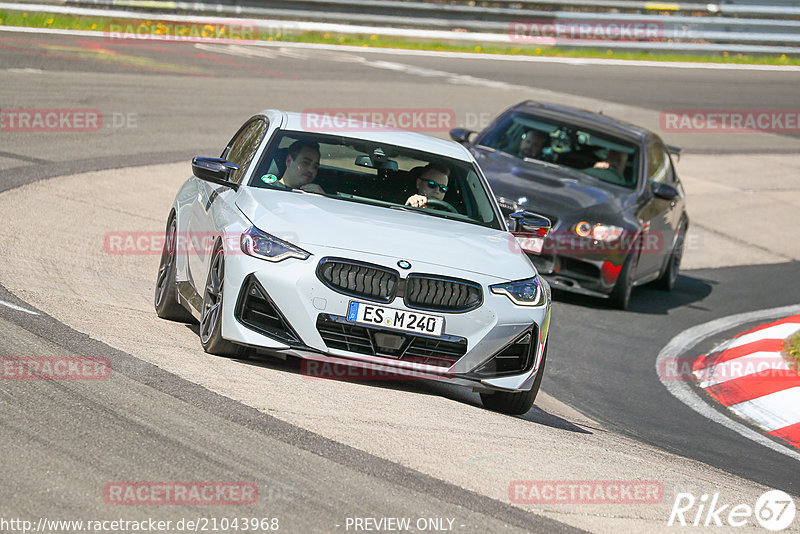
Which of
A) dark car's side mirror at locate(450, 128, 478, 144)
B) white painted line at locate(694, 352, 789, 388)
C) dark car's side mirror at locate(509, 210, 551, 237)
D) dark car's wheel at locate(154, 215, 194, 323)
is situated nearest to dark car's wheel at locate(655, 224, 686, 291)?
dark car's side mirror at locate(450, 128, 478, 144)

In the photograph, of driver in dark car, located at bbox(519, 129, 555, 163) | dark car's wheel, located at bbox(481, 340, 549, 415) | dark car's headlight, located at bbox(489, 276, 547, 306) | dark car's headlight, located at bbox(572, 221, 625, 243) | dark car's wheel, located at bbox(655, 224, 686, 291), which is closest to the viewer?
dark car's headlight, located at bbox(489, 276, 547, 306)

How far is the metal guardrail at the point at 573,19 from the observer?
89.7 ft

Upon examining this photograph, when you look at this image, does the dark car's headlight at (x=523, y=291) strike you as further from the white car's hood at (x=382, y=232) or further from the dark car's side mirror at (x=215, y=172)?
the dark car's side mirror at (x=215, y=172)

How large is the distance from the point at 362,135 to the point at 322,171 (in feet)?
1.64

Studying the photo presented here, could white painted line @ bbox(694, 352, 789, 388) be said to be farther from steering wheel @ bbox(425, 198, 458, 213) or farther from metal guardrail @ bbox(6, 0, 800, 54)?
metal guardrail @ bbox(6, 0, 800, 54)

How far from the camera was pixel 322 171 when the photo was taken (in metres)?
7.95

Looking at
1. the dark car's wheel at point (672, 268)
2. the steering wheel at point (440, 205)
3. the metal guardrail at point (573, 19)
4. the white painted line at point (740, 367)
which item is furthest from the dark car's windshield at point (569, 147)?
the metal guardrail at point (573, 19)

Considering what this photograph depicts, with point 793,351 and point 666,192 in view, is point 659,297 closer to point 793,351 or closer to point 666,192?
point 666,192

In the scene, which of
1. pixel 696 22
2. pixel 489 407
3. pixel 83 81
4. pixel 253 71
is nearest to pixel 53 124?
pixel 83 81

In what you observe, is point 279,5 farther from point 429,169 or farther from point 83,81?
point 429,169

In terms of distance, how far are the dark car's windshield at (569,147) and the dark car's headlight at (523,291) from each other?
5.87 meters

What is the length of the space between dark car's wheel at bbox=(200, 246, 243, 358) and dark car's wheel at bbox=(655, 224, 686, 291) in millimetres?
7537

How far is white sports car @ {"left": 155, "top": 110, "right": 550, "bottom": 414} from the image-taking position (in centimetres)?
669

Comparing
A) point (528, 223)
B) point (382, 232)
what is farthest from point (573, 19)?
point (382, 232)
